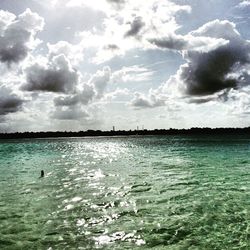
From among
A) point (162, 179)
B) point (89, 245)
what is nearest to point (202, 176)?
point (162, 179)

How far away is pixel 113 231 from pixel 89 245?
173cm

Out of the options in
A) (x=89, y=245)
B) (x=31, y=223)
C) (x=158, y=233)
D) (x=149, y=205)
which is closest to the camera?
(x=89, y=245)

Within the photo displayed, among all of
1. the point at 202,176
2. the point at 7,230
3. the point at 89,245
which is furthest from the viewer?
the point at 202,176

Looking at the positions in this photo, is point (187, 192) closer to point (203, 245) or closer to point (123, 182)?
point (123, 182)

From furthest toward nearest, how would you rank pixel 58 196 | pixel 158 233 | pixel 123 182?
pixel 123 182
pixel 58 196
pixel 158 233

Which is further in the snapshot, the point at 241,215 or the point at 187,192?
the point at 187,192

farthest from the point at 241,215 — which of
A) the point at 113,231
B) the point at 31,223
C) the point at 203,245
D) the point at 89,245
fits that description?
the point at 31,223

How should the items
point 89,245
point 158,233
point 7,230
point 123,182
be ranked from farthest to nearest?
1. point 123,182
2. point 7,230
3. point 158,233
4. point 89,245

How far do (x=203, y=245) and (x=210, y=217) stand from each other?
363cm

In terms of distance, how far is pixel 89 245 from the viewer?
1130 cm

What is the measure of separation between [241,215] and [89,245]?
25.6ft

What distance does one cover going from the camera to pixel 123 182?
2542cm

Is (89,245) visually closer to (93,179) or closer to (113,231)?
(113,231)

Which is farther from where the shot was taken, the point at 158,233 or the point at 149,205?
the point at 149,205
